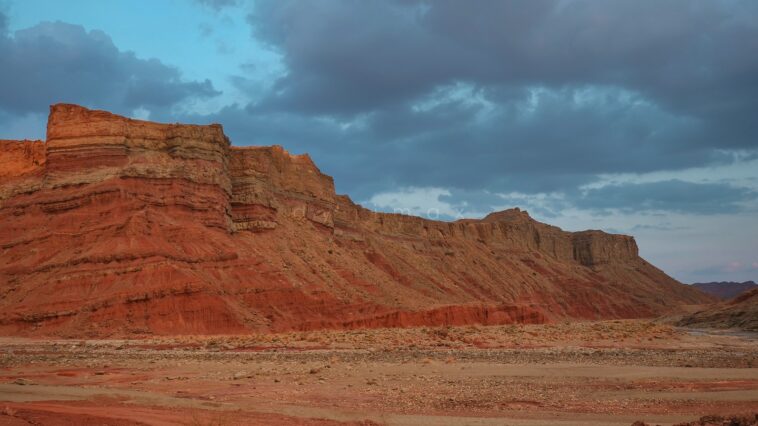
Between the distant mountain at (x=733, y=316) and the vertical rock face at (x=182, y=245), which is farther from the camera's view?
the distant mountain at (x=733, y=316)

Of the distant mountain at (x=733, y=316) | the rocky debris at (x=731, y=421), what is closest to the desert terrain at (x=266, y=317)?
the rocky debris at (x=731, y=421)

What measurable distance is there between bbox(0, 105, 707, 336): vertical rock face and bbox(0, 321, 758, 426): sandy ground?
11057 mm

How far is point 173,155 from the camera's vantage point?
6106 centimetres

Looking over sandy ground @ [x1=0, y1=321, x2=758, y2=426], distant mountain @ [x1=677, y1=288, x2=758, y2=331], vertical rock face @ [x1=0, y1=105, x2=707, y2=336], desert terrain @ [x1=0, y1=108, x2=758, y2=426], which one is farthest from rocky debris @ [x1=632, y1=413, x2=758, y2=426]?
distant mountain @ [x1=677, y1=288, x2=758, y2=331]

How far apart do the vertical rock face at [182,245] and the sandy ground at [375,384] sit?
11057 mm

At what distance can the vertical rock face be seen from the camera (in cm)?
4806

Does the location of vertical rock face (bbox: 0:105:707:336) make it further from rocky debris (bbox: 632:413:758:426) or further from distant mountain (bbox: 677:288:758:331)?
rocky debris (bbox: 632:413:758:426)

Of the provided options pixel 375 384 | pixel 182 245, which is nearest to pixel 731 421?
pixel 375 384

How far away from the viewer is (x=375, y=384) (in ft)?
64.0

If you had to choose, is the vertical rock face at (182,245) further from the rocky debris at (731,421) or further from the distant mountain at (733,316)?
the rocky debris at (731,421)

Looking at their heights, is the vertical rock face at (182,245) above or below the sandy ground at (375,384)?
above

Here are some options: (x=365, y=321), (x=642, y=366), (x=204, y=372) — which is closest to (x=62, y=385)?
(x=204, y=372)

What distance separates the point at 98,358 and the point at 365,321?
30085 millimetres

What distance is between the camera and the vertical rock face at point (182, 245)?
4806cm
